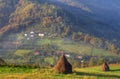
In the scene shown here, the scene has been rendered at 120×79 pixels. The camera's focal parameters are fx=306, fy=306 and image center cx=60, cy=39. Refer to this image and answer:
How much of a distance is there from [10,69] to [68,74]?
6.59m

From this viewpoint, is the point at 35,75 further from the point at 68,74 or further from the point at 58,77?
the point at 68,74

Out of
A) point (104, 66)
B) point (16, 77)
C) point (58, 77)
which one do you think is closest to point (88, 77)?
point (58, 77)

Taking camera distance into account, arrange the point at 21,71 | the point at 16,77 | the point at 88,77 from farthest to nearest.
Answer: the point at 21,71
the point at 88,77
the point at 16,77

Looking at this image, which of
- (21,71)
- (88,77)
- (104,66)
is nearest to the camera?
(88,77)

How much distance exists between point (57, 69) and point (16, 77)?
22.1 feet

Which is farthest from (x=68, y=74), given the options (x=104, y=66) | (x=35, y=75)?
(x=104, y=66)

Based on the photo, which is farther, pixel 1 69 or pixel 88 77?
pixel 1 69

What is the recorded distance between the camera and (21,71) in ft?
112

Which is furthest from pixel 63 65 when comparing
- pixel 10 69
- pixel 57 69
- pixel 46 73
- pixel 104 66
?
pixel 104 66

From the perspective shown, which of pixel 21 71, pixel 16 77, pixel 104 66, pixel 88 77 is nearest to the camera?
pixel 16 77

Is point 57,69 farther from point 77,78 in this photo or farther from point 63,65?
point 77,78

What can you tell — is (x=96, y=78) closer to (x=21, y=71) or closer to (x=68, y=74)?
(x=68, y=74)

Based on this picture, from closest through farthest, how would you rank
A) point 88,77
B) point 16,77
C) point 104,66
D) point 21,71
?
point 16,77 → point 88,77 → point 21,71 → point 104,66

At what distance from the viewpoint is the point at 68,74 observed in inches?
1346
